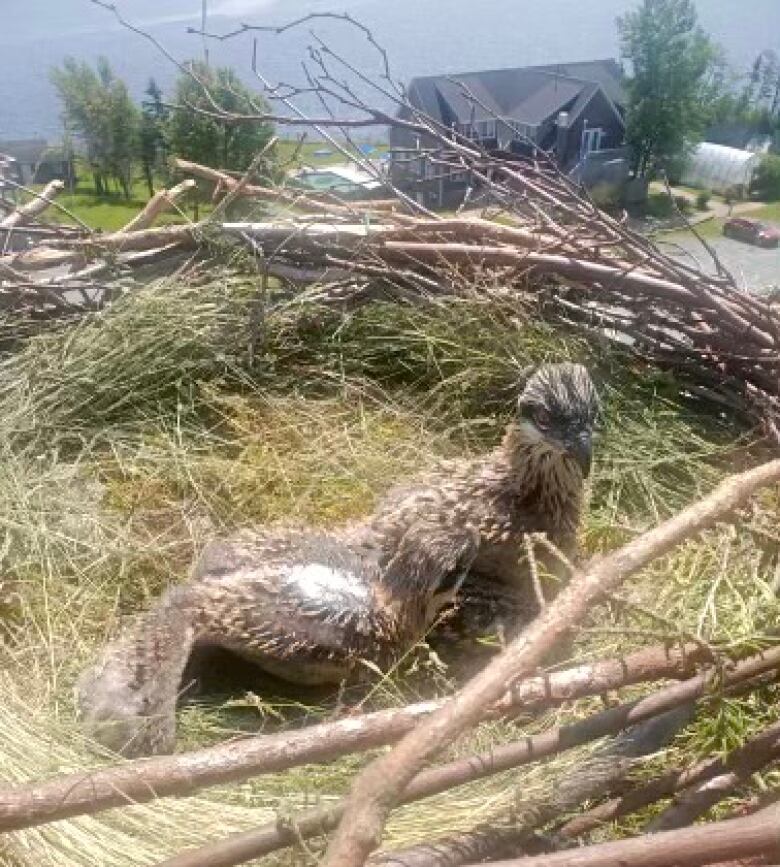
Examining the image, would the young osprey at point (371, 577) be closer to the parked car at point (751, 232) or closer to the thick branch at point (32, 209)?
the parked car at point (751, 232)

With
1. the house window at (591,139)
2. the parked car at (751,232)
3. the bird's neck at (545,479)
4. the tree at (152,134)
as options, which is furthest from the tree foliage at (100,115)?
the parked car at (751,232)

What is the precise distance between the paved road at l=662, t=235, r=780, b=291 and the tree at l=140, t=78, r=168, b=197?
1.21 meters

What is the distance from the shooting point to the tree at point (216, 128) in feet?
6.91

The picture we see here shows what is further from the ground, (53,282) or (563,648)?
(53,282)

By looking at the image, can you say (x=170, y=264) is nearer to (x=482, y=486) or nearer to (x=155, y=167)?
(x=155, y=167)

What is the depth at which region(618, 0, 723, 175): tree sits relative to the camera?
162cm

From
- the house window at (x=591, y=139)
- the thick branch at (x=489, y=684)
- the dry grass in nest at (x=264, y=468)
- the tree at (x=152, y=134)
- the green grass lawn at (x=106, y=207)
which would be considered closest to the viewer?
the thick branch at (x=489, y=684)

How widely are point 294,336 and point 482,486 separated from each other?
77cm

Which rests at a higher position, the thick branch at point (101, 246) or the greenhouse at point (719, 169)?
the greenhouse at point (719, 169)

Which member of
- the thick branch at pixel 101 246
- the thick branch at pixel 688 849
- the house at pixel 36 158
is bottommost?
the thick branch at pixel 688 849

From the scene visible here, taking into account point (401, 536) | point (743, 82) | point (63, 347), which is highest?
point (743, 82)

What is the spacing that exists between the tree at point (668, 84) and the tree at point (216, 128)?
0.87 m

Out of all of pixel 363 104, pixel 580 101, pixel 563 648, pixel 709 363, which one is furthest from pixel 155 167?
pixel 563 648

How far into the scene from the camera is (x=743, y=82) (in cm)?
177
